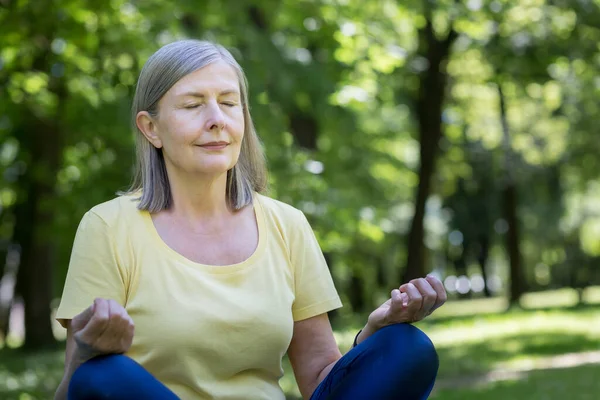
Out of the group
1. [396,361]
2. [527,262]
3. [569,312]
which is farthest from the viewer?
[527,262]

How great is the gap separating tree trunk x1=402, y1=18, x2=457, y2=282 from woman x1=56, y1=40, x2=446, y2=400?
1638 centimetres

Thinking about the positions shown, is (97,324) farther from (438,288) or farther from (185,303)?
(438,288)

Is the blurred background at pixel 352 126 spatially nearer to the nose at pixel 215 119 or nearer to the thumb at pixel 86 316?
the nose at pixel 215 119

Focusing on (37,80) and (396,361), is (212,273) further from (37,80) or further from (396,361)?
(37,80)

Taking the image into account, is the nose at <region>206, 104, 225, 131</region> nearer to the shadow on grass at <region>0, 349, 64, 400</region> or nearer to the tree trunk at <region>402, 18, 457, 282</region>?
the shadow on grass at <region>0, 349, 64, 400</region>

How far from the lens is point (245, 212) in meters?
2.90

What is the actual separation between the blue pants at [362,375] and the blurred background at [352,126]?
5.46 meters

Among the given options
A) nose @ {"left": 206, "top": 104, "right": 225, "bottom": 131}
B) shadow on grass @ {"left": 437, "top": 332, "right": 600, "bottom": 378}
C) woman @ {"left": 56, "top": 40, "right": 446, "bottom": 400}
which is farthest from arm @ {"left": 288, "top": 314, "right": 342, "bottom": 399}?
shadow on grass @ {"left": 437, "top": 332, "right": 600, "bottom": 378}

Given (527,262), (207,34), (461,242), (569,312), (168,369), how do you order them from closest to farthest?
(168,369), (207,34), (569,312), (461,242), (527,262)

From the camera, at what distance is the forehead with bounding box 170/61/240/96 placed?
2705mm

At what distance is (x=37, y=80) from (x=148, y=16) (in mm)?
3639

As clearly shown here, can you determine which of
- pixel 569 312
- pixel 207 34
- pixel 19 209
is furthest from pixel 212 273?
pixel 569 312

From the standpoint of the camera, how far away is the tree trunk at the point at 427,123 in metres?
19.2

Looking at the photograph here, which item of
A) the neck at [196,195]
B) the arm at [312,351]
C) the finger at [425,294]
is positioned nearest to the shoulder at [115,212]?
the neck at [196,195]
